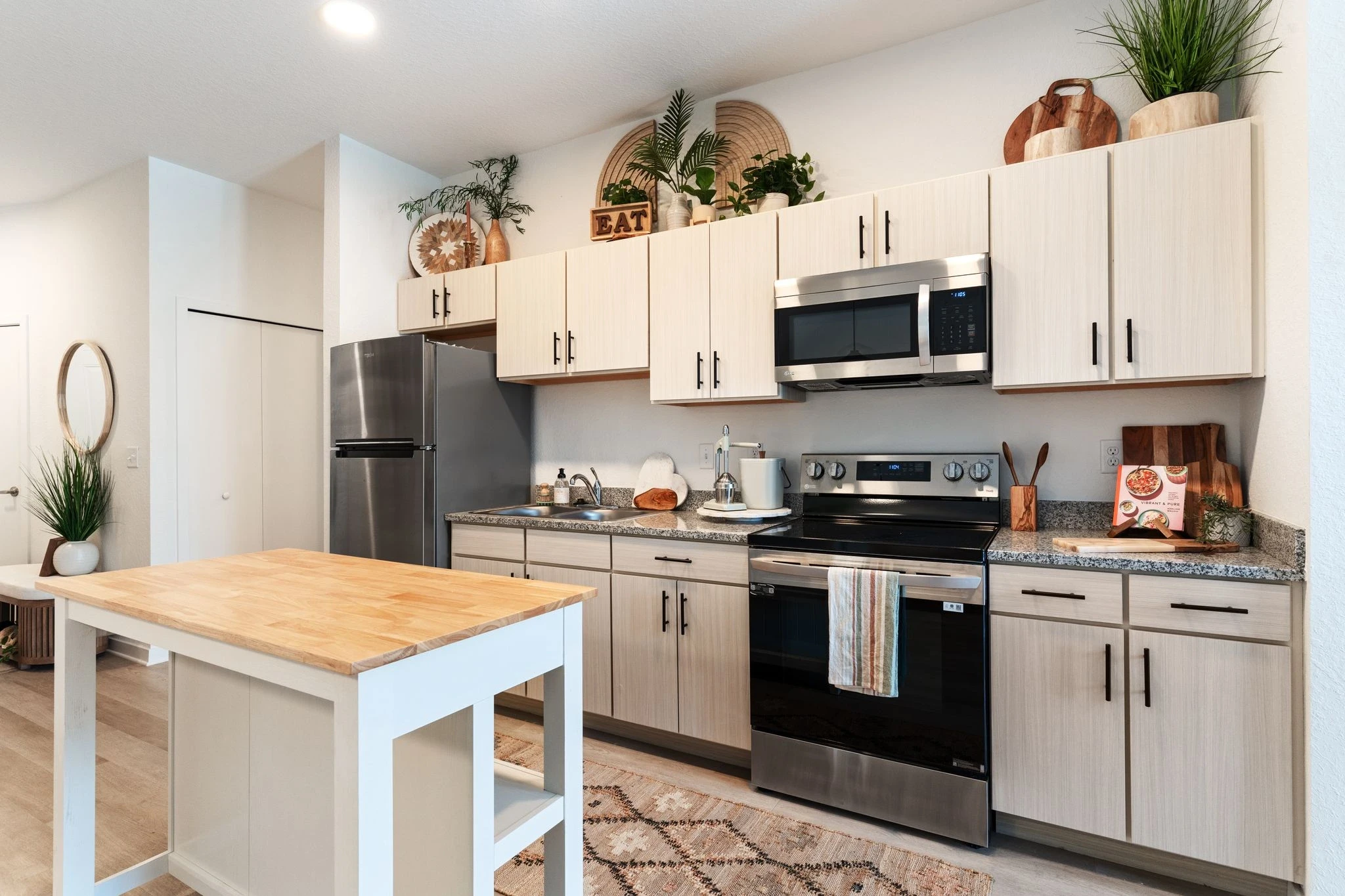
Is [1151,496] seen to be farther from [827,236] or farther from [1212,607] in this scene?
[827,236]

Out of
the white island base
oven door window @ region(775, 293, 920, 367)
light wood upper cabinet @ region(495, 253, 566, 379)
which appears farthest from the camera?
light wood upper cabinet @ region(495, 253, 566, 379)

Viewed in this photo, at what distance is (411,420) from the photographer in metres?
3.16

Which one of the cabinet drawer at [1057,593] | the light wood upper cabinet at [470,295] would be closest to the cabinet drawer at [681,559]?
the cabinet drawer at [1057,593]

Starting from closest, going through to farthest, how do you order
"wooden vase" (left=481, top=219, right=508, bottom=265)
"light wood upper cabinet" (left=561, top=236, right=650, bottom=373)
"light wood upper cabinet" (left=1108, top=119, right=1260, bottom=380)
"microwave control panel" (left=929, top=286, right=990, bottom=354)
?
"light wood upper cabinet" (left=1108, top=119, right=1260, bottom=380) < "microwave control panel" (left=929, top=286, right=990, bottom=354) < "light wood upper cabinet" (left=561, top=236, right=650, bottom=373) < "wooden vase" (left=481, top=219, right=508, bottom=265)

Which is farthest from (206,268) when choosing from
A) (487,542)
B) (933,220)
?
(933,220)

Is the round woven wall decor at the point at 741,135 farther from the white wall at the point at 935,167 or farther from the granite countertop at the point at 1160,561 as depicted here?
the granite countertop at the point at 1160,561

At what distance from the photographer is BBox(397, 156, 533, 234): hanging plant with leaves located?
3783 mm

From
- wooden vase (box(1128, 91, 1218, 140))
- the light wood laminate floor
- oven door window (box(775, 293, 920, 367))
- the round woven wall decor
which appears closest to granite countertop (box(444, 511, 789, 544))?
oven door window (box(775, 293, 920, 367))

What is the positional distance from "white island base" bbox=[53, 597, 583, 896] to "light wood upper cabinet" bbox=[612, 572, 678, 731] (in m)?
1.01

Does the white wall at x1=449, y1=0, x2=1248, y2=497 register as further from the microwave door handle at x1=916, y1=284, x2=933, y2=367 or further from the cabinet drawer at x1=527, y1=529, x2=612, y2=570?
the cabinet drawer at x1=527, y1=529, x2=612, y2=570

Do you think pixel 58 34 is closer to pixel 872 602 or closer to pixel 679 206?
pixel 679 206

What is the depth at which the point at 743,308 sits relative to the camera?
2.73 m

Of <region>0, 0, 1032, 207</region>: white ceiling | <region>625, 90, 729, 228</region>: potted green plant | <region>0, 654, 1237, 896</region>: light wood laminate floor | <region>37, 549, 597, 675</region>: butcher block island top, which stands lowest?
<region>0, 654, 1237, 896</region>: light wood laminate floor

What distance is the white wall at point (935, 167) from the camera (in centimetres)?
241
